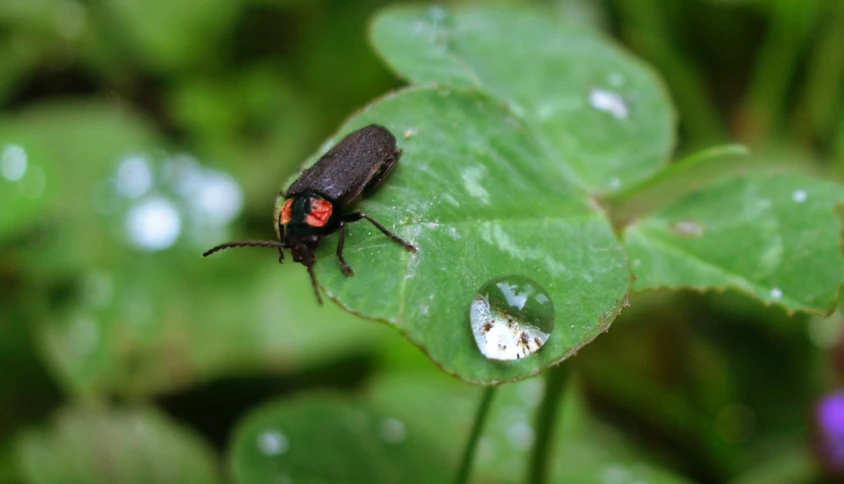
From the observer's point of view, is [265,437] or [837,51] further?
[837,51]

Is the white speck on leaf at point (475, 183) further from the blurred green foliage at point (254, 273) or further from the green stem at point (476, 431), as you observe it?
the blurred green foliage at point (254, 273)

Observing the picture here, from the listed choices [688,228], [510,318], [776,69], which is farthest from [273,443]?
[776,69]

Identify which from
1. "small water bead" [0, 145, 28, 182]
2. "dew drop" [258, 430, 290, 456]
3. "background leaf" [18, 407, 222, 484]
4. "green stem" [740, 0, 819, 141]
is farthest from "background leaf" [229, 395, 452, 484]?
"green stem" [740, 0, 819, 141]

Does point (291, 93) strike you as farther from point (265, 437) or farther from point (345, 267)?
point (345, 267)

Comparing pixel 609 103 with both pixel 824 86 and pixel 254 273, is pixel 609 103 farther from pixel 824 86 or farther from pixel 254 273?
pixel 824 86

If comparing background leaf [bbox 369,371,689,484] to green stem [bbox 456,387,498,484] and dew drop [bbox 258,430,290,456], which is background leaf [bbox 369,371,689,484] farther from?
green stem [bbox 456,387,498,484]

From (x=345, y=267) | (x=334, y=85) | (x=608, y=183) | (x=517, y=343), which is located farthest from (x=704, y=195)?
(x=334, y=85)

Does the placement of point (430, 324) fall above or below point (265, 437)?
above

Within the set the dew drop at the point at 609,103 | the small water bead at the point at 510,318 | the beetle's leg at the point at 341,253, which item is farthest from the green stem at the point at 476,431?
the dew drop at the point at 609,103
